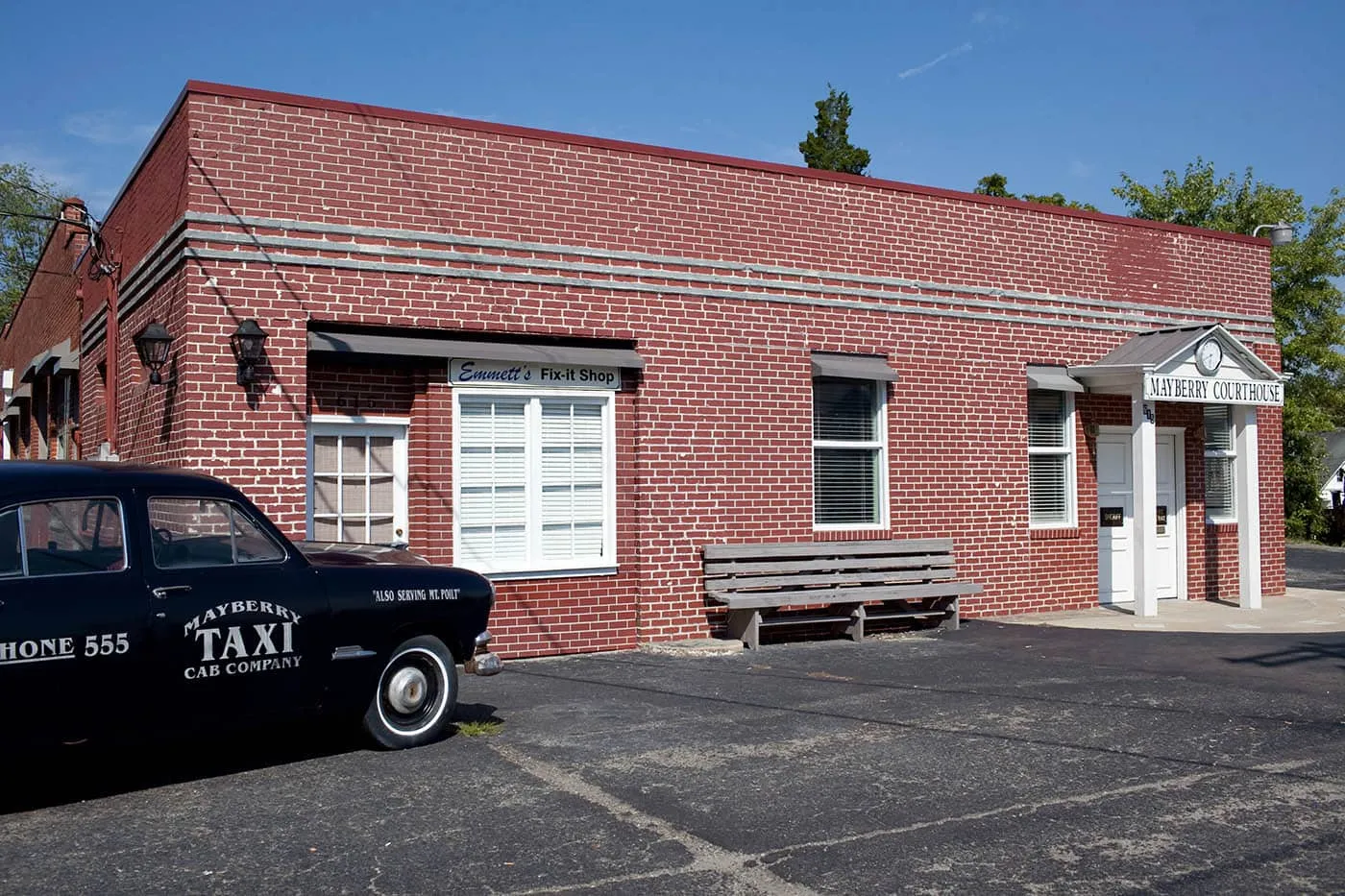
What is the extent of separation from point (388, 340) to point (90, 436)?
6.52 m

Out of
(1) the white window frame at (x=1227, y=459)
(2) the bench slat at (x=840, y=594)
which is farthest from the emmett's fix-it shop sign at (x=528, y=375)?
(1) the white window frame at (x=1227, y=459)

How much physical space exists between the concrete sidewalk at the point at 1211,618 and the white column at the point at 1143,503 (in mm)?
275

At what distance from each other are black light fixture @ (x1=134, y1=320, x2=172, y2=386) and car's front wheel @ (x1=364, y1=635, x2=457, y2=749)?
4.59 m

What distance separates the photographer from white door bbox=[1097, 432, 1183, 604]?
14883 millimetres

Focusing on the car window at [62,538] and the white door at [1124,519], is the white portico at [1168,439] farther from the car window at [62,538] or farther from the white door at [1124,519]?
the car window at [62,538]

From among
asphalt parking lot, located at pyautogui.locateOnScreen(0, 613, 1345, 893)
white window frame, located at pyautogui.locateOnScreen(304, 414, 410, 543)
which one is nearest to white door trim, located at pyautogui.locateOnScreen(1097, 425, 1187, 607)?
asphalt parking lot, located at pyautogui.locateOnScreen(0, 613, 1345, 893)

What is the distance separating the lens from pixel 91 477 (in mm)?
6145

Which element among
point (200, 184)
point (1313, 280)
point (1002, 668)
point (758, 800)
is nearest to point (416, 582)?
point (758, 800)

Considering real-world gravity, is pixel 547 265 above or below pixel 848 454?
above

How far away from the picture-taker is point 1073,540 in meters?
14.4

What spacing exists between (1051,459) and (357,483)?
7.97m

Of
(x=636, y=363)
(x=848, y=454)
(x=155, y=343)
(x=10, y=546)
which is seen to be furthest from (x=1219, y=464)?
(x=10, y=546)

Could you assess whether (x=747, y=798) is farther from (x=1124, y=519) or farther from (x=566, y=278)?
(x=1124, y=519)

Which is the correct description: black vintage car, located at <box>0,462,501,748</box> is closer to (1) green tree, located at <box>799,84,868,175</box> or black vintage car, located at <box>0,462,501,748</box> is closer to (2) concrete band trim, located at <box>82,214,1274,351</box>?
(2) concrete band trim, located at <box>82,214,1274,351</box>
